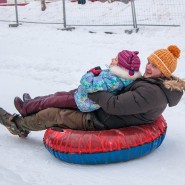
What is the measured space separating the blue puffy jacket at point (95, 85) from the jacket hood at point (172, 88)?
0.32 m

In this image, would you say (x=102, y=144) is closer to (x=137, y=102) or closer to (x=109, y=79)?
(x=137, y=102)

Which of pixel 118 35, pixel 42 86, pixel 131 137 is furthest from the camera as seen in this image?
pixel 118 35

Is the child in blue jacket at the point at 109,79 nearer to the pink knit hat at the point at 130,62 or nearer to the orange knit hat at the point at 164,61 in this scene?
the pink knit hat at the point at 130,62

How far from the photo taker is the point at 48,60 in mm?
7949

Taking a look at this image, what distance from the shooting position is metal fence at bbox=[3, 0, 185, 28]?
10.2 m

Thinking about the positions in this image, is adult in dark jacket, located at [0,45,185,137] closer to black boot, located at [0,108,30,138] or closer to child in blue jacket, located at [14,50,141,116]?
child in blue jacket, located at [14,50,141,116]

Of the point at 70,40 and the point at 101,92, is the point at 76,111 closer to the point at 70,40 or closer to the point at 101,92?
the point at 101,92

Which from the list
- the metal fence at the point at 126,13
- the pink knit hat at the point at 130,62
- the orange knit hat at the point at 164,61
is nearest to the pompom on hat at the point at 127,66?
the pink knit hat at the point at 130,62

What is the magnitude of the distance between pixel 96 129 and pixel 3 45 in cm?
664

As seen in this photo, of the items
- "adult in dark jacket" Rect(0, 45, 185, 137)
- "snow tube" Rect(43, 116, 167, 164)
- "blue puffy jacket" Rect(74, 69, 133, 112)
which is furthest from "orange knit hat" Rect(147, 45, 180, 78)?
"snow tube" Rect(43, 116, 167, 164)

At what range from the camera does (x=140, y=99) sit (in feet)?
11.1

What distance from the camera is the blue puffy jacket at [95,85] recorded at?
3.52 m

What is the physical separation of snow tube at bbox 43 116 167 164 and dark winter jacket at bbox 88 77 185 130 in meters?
0.13

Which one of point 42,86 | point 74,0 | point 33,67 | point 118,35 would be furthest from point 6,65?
point 74,0
